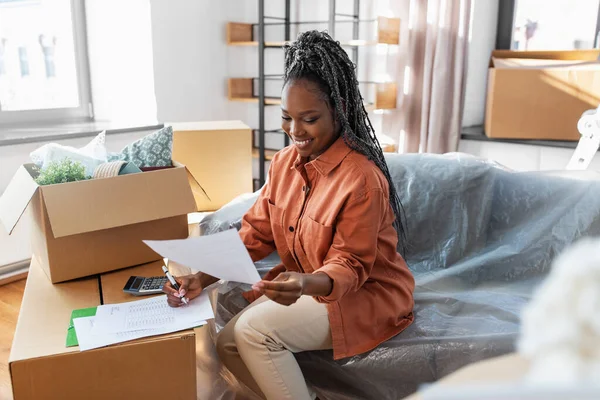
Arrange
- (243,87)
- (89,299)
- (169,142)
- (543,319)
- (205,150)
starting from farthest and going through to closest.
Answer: (243,87)
(205,150)
(169,142)
(89,299)
(543,319)

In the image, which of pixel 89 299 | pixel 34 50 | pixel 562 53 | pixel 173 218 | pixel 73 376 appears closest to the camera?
pixel 73 376

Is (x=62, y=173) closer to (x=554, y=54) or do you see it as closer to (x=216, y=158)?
(x=216, y=158)

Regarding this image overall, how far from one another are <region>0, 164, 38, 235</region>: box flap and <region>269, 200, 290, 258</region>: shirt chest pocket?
58cm

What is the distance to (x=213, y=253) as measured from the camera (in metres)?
1.05

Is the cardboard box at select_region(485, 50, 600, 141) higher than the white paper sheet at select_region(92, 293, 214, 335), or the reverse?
the cardboard box at select_region(485, 50, 600, 141)

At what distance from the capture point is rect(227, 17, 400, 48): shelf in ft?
8.82

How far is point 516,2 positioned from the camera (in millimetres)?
2797

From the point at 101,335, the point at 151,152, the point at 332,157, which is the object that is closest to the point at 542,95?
the point at 332,157

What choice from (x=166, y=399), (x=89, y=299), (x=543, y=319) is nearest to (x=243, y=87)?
(x=89, y=299)

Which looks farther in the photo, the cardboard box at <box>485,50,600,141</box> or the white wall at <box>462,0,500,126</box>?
the white wall at <box>462,0,500,126</box>

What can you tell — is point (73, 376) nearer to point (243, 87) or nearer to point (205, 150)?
point (205, 150)

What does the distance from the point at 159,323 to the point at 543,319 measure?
106cm

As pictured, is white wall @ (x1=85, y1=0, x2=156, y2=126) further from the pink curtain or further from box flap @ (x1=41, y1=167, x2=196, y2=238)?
box flap @ (x1=41, y1=167, x2=196, y2=238)

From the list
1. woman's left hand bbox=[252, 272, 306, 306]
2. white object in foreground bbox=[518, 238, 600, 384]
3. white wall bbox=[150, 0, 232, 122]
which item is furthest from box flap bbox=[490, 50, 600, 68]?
white object in foreground bbox=[518, 238, 600, 384]
